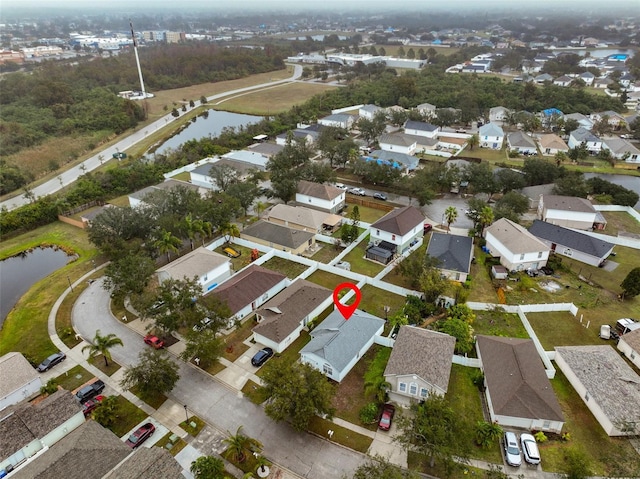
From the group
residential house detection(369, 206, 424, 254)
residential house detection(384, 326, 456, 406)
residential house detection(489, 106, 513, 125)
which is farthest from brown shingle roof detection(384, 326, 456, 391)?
residential house detection(489, 106, 513, 125)

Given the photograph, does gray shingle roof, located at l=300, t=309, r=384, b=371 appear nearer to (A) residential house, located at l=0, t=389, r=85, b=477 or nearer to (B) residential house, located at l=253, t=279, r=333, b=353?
(B) residential house, located at l=253, t=279, r=333, b=353

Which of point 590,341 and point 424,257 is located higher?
point 424,257

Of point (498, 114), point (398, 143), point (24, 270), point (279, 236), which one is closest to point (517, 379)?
point (279, 236)

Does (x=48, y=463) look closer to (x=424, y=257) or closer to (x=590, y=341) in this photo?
(x=424, y=257)

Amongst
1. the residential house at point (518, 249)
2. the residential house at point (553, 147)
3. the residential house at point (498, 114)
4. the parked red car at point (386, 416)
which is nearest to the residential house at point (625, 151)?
the residential house at point (553, 147)

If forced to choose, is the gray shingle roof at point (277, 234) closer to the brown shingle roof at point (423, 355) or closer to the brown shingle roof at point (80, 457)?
the brown shingle roof at point (423, 355)

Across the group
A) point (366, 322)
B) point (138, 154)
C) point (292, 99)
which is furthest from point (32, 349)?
point (292, 99)

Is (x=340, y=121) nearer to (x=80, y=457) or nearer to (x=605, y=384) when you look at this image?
(x=605, y=384)
